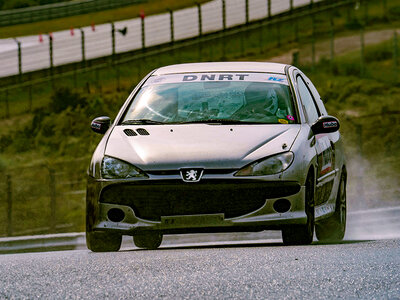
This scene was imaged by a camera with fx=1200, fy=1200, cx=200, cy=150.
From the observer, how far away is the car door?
10.8m

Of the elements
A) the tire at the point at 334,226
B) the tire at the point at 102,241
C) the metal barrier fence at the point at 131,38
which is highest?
the tire at the point at 102,241

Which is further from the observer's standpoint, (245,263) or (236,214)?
(236,214)

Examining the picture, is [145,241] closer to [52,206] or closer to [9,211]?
[52,206]

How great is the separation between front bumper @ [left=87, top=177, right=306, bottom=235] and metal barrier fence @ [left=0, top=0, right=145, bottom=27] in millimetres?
52955

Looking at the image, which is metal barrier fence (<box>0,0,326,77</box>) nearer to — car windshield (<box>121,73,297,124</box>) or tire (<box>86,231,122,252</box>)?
car windshield (<box>121,73,297,124</box>)

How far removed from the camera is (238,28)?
48906 millimetres

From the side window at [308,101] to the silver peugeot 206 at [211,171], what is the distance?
24cm

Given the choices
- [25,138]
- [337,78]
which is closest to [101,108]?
[25,138]

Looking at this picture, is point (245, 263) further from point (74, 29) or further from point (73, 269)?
point (74, 29)

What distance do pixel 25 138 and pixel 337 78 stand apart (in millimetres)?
11410

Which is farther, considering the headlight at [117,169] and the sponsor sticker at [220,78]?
the sponsor sticker at [220,78]

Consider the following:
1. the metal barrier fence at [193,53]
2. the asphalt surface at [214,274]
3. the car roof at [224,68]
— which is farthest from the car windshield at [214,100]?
the metal barrier fence at [193,53]

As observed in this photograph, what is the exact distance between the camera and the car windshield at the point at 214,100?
10.8 m

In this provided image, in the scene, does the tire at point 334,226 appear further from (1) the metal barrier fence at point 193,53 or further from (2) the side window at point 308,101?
(1) the metal barrier fence at point 193,53
